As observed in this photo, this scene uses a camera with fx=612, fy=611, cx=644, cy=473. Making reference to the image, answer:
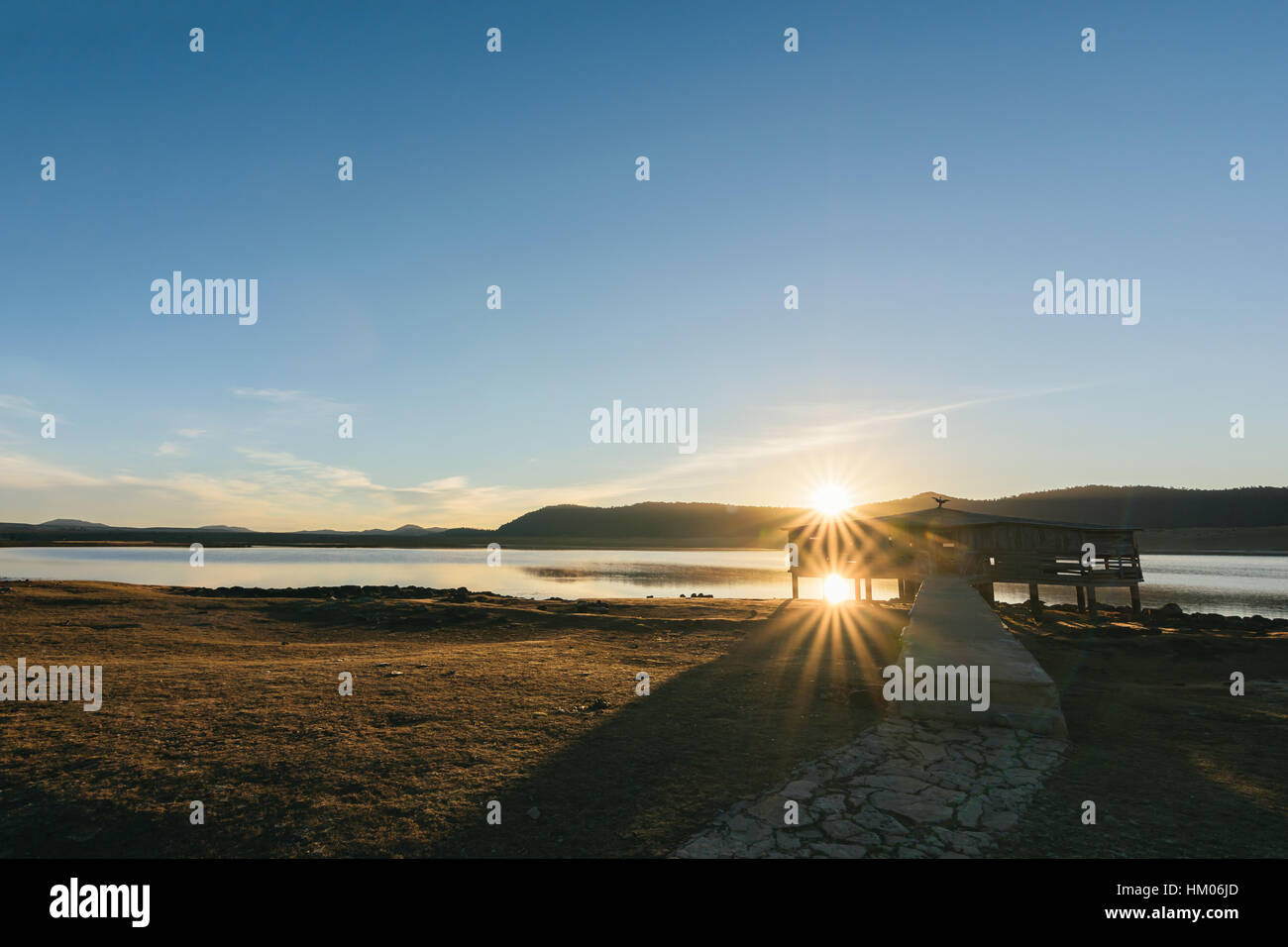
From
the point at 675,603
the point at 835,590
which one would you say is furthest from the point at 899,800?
the point at 835,590

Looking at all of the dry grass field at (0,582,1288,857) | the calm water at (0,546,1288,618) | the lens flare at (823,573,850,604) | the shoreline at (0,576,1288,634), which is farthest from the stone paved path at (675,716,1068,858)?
the lens flare at (823,573,850,604)

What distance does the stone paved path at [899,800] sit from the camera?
203 inches

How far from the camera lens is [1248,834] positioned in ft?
17.7

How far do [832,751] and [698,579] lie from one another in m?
47.1

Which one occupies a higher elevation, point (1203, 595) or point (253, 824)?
point (253, 824)

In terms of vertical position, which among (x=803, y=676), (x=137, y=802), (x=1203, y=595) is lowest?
(x=1203, y=595)

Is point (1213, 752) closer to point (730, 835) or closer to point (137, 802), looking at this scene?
point (730, 835)

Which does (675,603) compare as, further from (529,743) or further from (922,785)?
(922,785)

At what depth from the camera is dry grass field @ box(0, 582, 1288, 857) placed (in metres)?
5.27

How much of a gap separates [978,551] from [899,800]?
25831 mm

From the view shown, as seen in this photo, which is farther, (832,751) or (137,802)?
(832,751)

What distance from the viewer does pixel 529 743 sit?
7.55 metres

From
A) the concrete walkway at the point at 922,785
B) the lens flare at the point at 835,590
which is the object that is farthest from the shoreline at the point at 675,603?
the concrete walkway at the point at 922,785
